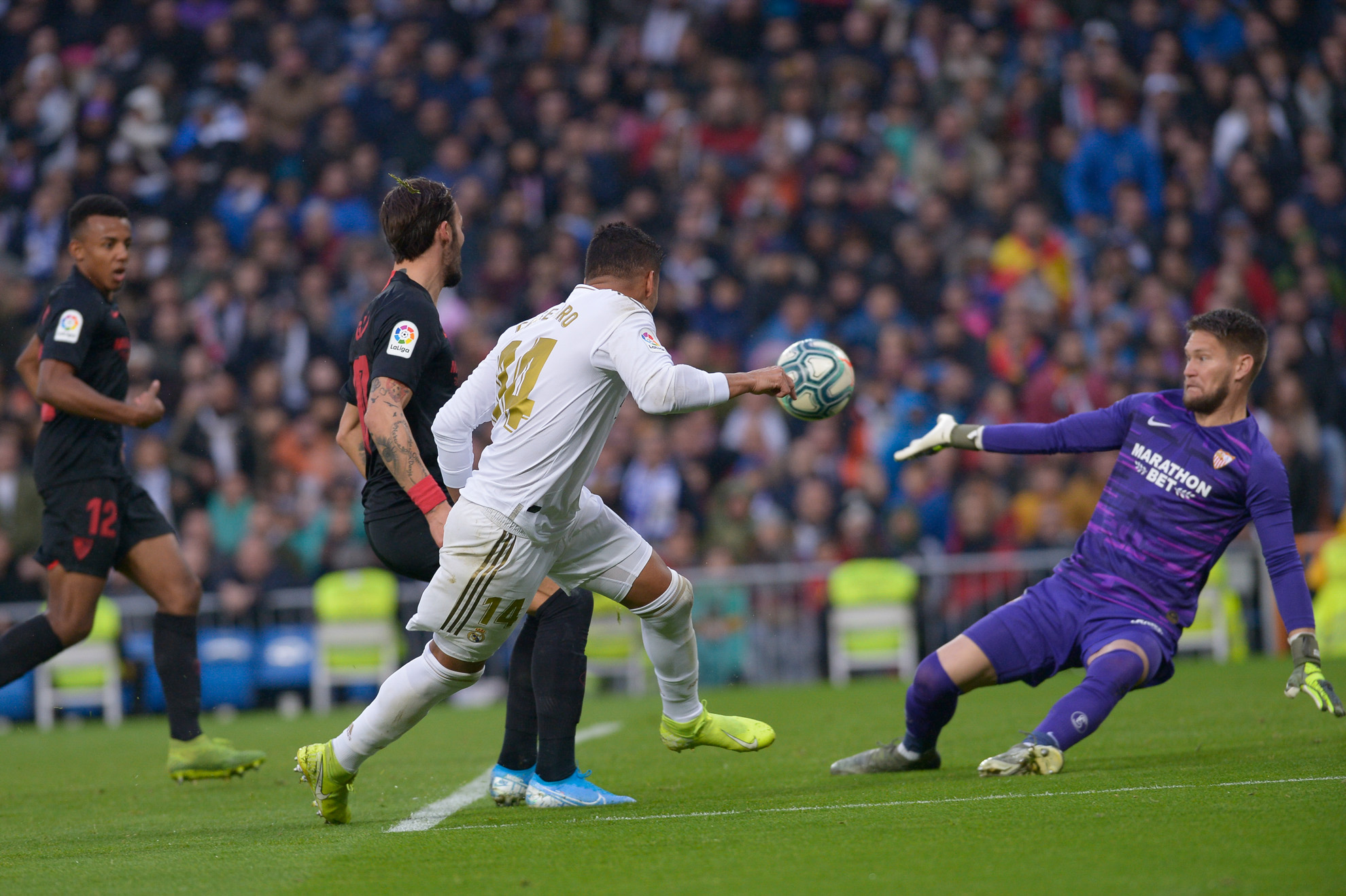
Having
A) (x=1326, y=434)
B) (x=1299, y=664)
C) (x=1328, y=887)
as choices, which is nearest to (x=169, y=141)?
(x=1326, y=434)

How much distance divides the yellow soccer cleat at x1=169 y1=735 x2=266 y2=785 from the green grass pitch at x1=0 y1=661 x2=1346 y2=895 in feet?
0.35

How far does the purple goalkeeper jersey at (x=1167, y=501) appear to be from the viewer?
546 cm

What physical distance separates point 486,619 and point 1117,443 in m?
2.75

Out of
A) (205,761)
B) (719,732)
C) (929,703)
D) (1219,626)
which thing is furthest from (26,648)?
(1219,626)

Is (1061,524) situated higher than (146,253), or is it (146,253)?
(146,253)

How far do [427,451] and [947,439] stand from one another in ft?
7.10

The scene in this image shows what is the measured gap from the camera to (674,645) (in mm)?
5566

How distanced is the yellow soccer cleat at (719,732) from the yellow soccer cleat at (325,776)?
4.08ft

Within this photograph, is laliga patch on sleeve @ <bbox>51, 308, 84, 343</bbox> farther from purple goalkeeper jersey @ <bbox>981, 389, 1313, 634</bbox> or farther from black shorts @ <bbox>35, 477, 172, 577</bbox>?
purple goalkeeper jersey @ <bbox>981, 389, 1313, 634</bbox>

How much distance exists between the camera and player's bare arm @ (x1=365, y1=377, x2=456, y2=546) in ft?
16.7

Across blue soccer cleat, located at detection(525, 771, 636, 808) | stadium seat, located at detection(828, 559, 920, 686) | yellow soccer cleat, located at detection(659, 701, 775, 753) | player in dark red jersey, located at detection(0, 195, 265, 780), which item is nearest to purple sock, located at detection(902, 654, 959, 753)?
yellow soccer cleat, located at detection(659, 701, 775, 753)

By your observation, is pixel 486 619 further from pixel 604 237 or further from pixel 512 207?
pixel 512 207

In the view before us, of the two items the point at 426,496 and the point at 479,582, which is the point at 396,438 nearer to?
the point at 426,496

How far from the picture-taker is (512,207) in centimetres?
1597
